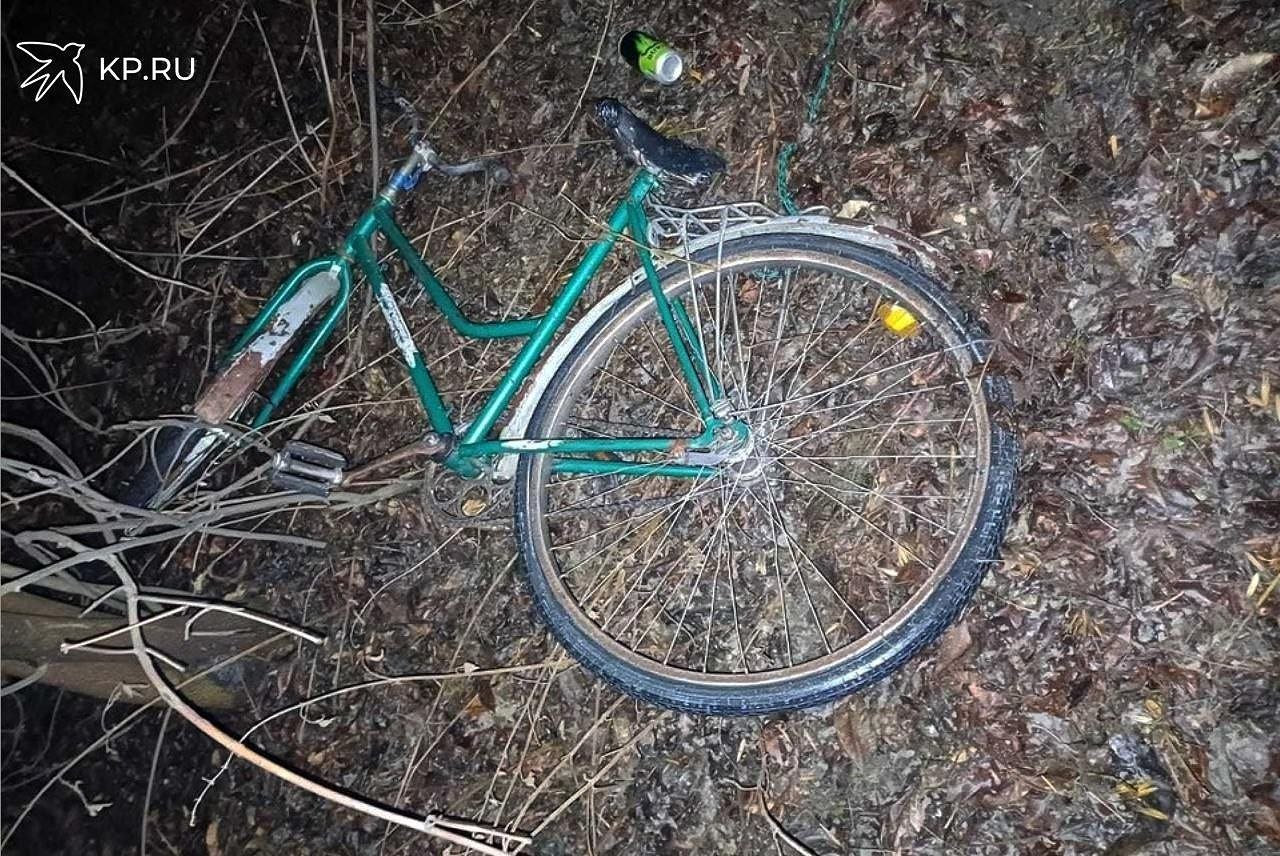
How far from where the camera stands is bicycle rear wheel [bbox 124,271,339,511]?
116 inches

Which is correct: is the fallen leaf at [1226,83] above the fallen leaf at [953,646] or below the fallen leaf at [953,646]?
above

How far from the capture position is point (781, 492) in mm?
2783

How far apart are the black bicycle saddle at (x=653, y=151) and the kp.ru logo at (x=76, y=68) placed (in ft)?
10.6

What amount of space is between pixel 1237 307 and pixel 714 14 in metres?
1.99

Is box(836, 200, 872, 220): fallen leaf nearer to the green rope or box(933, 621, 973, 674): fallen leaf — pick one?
the green rope

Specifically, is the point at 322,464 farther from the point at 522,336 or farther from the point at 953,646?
the point at 953,646

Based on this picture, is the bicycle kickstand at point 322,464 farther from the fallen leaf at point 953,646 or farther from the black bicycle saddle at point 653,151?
the fallen leaf at point 953,646

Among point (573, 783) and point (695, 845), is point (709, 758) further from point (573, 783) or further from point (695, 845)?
point (573, 783)

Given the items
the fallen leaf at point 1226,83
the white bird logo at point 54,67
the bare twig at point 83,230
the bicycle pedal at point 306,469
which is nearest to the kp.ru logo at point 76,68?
the white bird logo at point 54,67

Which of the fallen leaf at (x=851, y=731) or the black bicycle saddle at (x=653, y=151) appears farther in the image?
the fallen leaf at (x=851, y=731)

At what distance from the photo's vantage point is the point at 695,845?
265 centimetres

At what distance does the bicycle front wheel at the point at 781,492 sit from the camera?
2237 millimetres

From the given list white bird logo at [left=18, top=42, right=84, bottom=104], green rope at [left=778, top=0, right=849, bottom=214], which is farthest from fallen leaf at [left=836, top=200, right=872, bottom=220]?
white bird logo at [left=18, top=42, right=84, bottom=104]

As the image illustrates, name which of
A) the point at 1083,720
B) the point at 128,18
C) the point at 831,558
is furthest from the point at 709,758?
the point at 128,18
